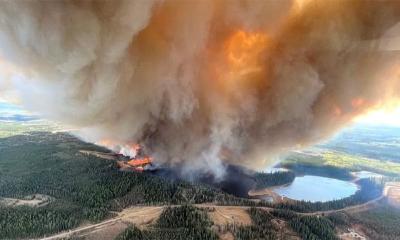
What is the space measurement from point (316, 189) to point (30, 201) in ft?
129

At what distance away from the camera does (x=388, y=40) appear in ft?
75.0

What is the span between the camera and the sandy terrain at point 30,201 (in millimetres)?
38834

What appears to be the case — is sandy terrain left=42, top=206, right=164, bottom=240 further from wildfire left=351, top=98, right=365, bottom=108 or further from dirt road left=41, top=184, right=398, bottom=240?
wildfire left=351, top=98, right=365, bottom=108

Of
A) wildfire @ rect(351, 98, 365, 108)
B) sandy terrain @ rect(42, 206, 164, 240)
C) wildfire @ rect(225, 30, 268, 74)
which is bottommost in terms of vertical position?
sandy terrain @ rect(42, 206, 164, 240)

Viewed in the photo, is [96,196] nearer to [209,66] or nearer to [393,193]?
[209,66]

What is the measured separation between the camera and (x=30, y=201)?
40.0 meters

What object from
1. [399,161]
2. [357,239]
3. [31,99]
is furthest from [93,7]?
[399,161]

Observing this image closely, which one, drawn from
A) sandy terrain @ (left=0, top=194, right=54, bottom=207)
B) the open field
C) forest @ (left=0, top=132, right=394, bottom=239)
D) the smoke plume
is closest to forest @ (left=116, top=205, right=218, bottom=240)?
forest @ (left=0, top=132, right=394, bottom=239)

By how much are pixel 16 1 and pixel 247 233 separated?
79.7 ft

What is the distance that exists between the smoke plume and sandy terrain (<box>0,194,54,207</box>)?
841 centimetres

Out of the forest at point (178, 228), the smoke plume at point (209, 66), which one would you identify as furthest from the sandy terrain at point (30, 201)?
the forest at point (178, 228)

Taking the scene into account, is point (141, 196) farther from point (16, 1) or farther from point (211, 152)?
point (16, 1)

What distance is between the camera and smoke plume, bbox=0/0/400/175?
23.6 m

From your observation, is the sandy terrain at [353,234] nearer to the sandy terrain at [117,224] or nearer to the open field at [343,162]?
the sandy terrain at [117,224]
